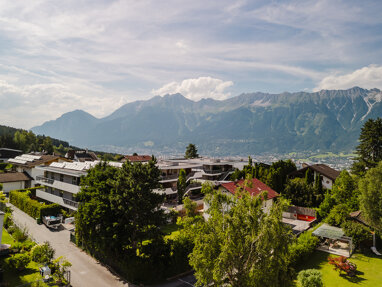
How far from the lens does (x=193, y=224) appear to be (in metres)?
17.3

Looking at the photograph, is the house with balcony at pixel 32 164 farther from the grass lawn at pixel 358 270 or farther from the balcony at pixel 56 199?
the grass lawn at pixel 358 270

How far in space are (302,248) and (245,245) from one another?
1600cm

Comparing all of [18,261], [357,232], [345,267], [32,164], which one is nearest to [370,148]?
[357,232]

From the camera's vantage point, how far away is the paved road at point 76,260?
77.2 ft

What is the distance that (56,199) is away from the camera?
45.6 metres

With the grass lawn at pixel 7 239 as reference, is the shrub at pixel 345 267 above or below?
above

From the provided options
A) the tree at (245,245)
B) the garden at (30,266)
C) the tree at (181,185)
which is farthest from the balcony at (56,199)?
the tree at (245,245)

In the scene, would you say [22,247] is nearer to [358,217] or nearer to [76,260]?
[76,260]

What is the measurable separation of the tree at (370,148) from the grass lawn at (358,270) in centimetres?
1833

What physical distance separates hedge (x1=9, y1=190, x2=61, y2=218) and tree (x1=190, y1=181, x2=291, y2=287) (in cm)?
3365

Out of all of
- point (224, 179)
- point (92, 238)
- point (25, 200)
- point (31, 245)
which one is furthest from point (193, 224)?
point (224, 179)

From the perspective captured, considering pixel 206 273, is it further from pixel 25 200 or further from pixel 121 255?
pixel 25 200

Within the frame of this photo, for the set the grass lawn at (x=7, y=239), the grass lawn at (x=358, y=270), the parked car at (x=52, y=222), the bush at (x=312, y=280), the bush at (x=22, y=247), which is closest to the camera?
the bush at (x=312, y=280)

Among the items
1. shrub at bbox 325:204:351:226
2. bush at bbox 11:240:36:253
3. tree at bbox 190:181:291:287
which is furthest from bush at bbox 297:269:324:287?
bush at bbox 11:240:36:253
